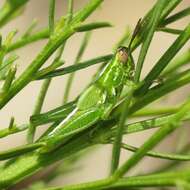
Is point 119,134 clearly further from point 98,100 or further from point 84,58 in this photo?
point 84,58

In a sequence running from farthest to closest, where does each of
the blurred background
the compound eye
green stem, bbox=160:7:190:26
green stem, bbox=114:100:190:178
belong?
the blurred background
the compound eye
green stem, bbox=160:7:190:26
green stem, bbox=114:100:190:178

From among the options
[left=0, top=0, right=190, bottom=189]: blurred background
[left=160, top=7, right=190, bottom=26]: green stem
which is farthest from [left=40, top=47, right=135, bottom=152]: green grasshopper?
[left=0, top=0, right=190, bottom=189]: blurred background

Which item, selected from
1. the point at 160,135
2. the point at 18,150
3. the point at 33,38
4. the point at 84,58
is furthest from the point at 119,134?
the point at 84,58

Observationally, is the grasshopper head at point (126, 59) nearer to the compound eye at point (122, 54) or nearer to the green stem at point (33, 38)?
the compound eye at point (122, 54)

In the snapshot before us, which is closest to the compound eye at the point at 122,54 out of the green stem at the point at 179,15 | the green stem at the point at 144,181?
the green stem at the point at 179,15

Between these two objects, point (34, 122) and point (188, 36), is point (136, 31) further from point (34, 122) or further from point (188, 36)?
point (34, 122)

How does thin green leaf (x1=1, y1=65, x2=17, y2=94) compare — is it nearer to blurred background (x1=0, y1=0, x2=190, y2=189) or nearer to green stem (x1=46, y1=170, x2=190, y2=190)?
green stem (x1=46, y1=170, x2=190, y2=190)

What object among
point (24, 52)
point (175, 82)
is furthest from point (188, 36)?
point (24, 52)
